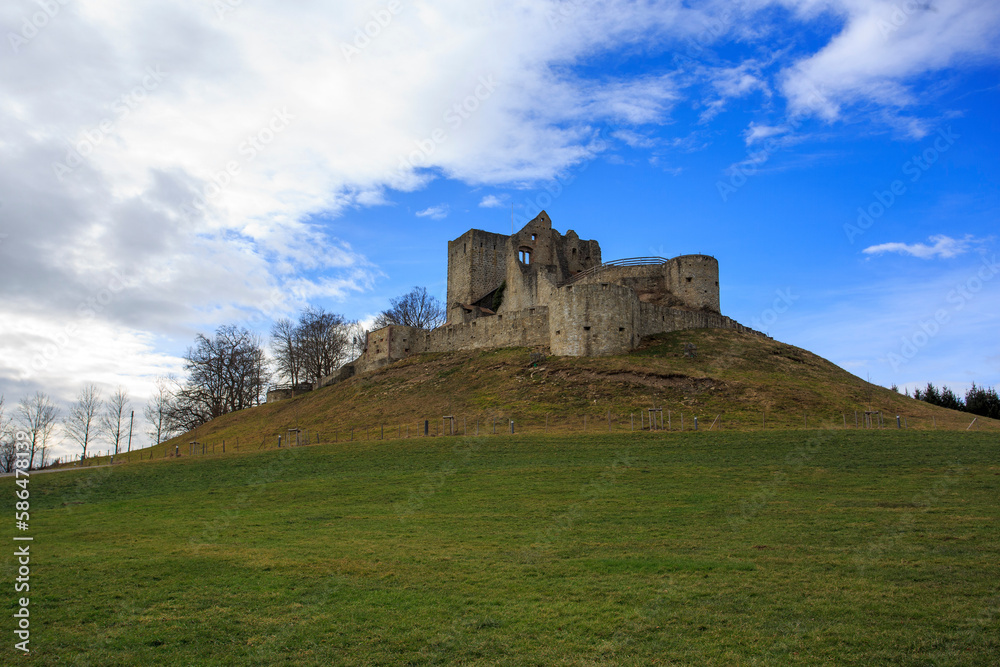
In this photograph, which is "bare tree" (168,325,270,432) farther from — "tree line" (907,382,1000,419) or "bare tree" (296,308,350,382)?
"tree line" (907,382,1000,419)

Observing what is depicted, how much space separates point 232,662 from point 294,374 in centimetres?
6194

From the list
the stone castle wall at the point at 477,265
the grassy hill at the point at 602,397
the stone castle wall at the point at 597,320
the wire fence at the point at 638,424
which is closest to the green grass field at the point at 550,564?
the wire fence at the point at 638,424

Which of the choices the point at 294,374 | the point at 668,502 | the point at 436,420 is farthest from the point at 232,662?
the point at 294,374

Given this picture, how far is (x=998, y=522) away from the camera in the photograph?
49.4 ft

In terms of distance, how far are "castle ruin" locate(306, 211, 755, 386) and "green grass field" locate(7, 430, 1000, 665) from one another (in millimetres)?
18369

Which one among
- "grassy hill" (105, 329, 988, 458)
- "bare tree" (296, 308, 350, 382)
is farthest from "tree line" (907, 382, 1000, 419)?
"bare tree" (296, 308, 350, 382)

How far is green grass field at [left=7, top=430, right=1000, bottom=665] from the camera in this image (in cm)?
943

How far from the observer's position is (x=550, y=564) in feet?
43.8

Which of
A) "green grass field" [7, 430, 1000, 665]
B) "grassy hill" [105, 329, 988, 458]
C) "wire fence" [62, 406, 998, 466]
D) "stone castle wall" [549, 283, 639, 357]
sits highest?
"stone castle wall" [549, 283, 639, 357]

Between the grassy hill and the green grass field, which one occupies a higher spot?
the grassy hill

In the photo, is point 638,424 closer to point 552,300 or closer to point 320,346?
point 552,300

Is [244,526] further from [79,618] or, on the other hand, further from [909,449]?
[909,449]

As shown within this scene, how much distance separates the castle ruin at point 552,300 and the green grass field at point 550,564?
60.3 ft

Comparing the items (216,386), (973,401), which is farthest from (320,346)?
(973,401)
